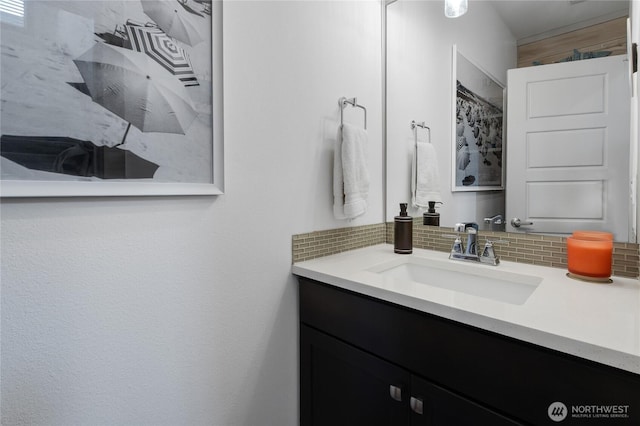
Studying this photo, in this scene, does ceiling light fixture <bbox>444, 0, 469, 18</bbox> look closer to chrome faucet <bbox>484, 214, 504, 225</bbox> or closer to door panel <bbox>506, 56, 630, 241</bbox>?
door panel <bbox>506, 56, 630, 241</bbox>

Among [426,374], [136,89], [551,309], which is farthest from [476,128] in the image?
[136,89]

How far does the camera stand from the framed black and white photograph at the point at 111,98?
1.97 feet

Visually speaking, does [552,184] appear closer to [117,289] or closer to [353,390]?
[353,390]

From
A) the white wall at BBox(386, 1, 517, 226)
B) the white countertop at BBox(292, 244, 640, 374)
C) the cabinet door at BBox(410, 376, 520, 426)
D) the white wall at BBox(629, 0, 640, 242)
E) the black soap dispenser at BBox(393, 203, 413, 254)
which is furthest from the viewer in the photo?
the black soap dispenser at BBox(393, 203, 413, 254)

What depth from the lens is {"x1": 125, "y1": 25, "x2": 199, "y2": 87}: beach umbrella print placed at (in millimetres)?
741

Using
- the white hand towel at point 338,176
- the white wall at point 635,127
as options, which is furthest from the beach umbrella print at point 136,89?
the white wall at point 635,127

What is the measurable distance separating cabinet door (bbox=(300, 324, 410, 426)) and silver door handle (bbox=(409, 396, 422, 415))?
0.7 inches

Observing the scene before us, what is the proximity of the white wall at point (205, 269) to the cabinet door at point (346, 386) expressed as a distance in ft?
0.22

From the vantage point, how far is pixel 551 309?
0.70 m

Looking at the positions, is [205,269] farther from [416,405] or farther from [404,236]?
[404,236]

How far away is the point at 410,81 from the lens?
4.81 feet

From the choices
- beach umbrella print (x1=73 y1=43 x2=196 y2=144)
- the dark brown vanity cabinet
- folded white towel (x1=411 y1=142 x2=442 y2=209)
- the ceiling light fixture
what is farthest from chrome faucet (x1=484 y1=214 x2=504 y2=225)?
beach umbrella print (x1=73 y1=43 x2=196 y2=144)

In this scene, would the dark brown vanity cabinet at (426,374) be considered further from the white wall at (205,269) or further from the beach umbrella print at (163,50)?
the beach umbrella print at (163,50)

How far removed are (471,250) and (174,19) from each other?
1.22 m
